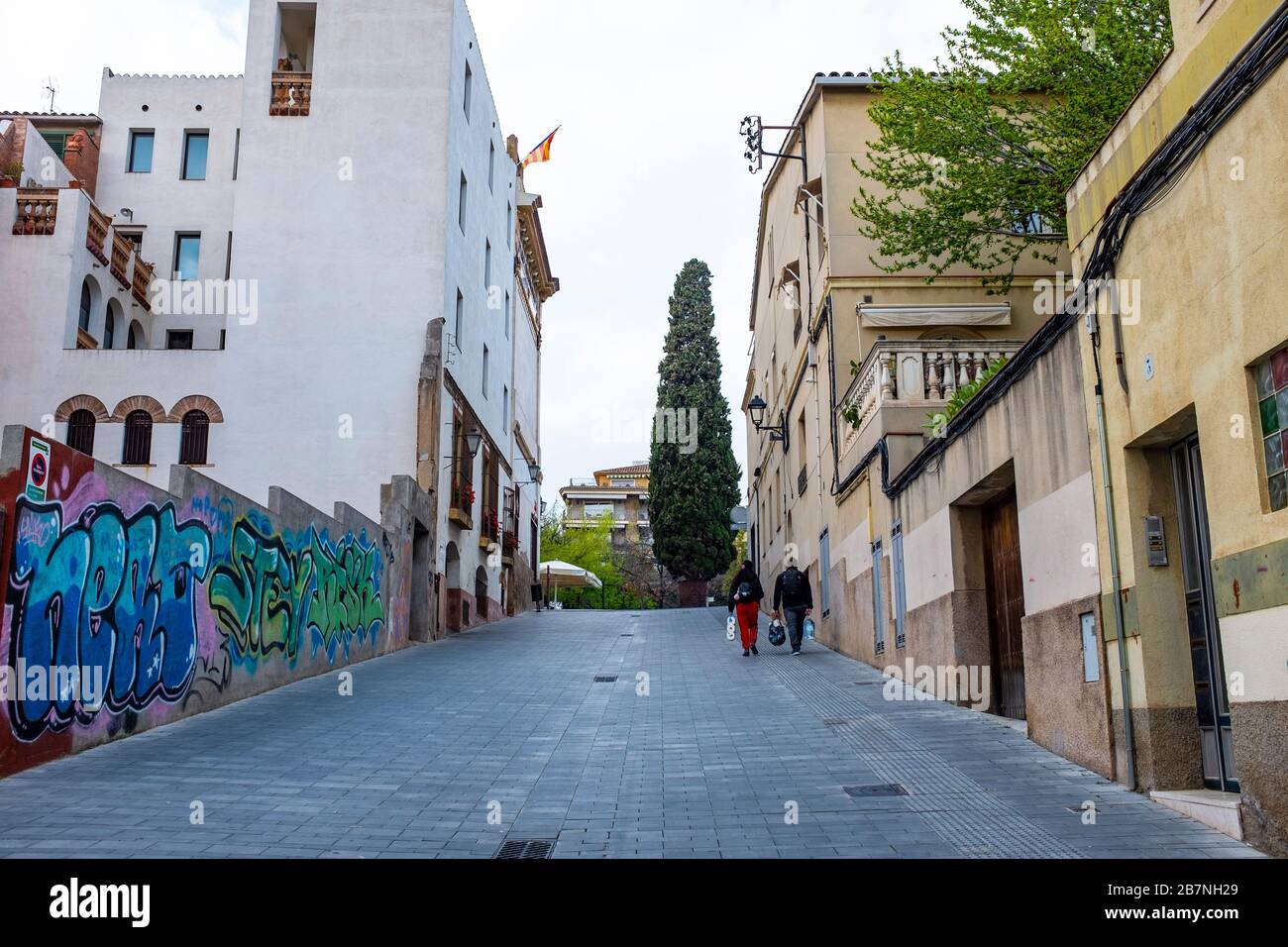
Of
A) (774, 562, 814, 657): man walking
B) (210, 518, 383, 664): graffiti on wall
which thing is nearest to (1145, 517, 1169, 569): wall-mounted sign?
(210, 518, 383, 664): graffiti on wall

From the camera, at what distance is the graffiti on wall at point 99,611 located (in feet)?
28.8

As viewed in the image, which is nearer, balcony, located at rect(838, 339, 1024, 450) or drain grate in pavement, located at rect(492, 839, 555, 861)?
drain grate in pavement, located at rect(492, 839, 555, 861)

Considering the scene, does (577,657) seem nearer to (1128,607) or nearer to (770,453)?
(1128,607)

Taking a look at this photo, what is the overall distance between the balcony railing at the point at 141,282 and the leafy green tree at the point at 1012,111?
2043 cm

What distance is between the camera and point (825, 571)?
20.5 meters

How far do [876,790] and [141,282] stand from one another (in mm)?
27425

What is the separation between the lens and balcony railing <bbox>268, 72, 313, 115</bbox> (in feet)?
88.9

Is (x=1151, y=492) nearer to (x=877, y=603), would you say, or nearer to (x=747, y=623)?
(x=877, y=603)

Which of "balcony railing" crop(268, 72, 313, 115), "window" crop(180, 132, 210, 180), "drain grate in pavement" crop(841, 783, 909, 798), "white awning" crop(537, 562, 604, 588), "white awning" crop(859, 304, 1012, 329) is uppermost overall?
"window" crop(180, 132, 210, 180)

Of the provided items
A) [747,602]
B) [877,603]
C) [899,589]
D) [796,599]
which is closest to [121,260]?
[747,602]

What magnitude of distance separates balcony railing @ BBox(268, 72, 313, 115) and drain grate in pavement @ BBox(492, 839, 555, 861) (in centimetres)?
2450

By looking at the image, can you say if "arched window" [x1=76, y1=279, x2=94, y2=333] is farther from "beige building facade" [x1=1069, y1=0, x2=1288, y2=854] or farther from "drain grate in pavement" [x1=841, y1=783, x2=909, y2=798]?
"beige building facade" [x1=1069, y1=0, x2=1288, y2=854]
